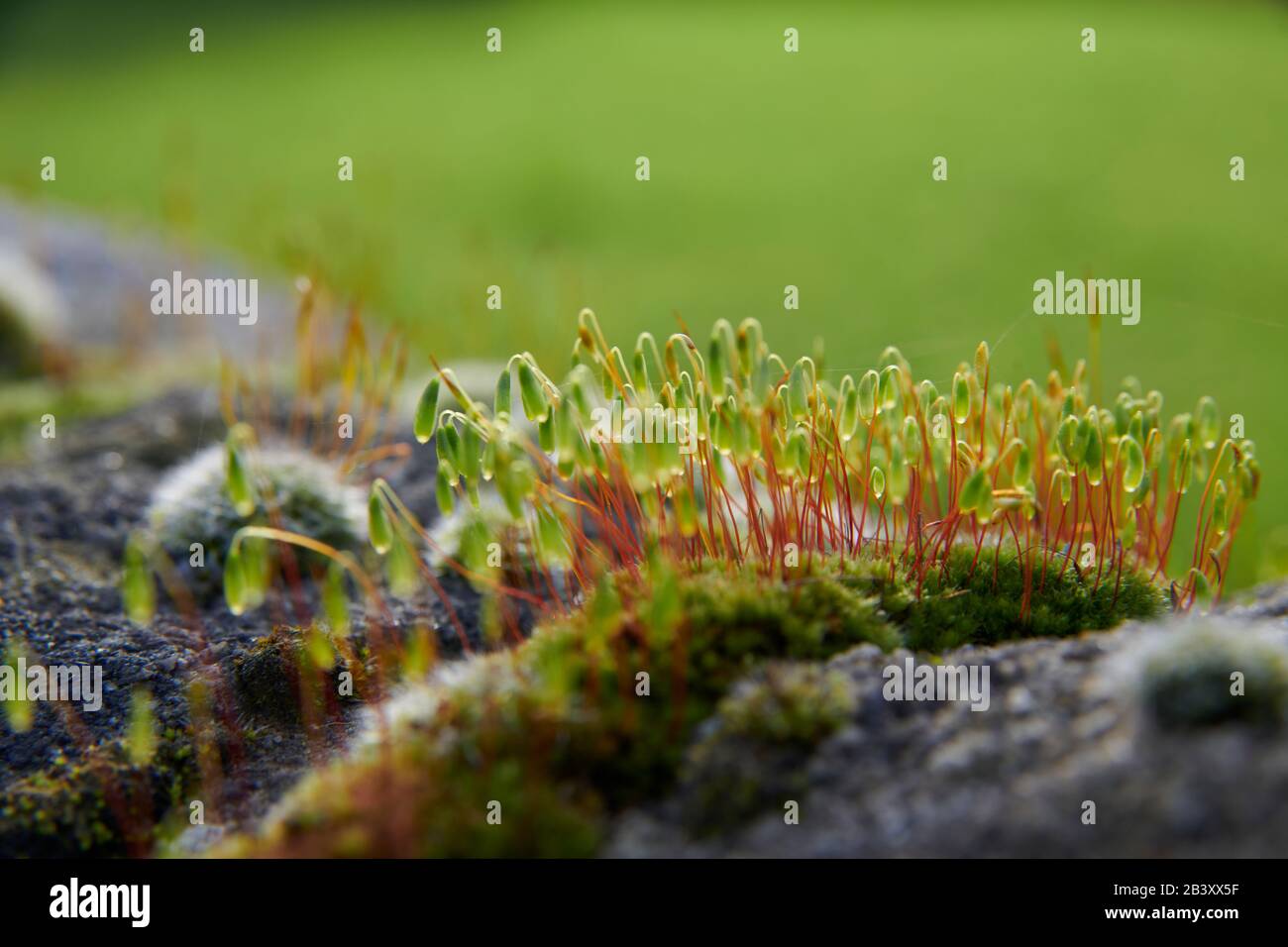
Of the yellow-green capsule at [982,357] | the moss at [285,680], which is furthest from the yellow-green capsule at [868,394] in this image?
the moss at [285,680]

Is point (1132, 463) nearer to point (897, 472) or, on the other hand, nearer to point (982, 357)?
point (982, 357)

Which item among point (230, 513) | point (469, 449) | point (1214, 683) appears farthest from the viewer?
point (230, 513)

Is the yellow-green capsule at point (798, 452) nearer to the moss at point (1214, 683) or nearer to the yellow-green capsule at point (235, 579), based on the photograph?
the moss at point (1214, 683)

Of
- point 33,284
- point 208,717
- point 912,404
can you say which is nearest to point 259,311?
point 33,284

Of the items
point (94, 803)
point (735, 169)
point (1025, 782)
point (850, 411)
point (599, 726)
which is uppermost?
point (735, 169)

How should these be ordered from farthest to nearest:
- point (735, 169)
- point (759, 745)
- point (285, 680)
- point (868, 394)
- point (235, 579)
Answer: point (735, 169) < point (285, 680) < point (868, 394) < point (759, 745) < point (235, 579)

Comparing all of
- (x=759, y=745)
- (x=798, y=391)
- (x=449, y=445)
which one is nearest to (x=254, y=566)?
(x=449, y=445)
